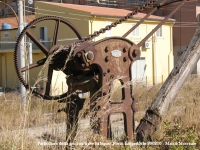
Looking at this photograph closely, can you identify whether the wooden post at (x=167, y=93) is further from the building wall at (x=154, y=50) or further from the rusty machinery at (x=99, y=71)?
the building wall at (x=154, y=50)

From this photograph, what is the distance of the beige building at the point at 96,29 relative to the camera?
2864 cm

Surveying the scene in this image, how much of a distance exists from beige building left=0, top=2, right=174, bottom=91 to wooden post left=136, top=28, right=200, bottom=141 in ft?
67.9

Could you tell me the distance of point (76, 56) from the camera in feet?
17.7

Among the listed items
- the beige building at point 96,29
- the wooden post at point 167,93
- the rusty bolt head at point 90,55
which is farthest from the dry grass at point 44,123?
the beige building at point 96,29

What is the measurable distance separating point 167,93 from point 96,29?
75.8 feet

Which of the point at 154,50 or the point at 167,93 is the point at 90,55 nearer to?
the point at 167,93

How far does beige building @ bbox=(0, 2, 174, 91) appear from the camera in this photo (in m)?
28.6

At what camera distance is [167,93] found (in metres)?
6.18

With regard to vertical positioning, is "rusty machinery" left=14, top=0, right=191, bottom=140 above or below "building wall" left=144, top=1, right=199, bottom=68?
below

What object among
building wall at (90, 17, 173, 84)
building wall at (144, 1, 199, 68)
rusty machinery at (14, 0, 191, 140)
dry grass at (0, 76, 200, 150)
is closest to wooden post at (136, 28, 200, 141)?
rusty machinery at (14, 0, 191, 140)

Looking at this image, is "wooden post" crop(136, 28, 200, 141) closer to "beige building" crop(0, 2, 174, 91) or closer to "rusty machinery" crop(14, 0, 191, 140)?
"rusty machinery" crop(14, 0, 191, 140)

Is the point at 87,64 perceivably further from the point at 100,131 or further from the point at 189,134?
the point at 189,134

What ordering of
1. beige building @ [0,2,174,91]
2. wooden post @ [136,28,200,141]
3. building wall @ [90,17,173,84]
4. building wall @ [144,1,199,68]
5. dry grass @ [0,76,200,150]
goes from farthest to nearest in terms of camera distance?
1. building wall @ [144,1,199,68]
2. building wall @ [90,17,173,84]
3. beige building @ [0,2,174,91]
4. wooden post @ [136,28,200,141]
5. dry grass @ [0,76,200,150]

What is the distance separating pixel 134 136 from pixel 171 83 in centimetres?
109
